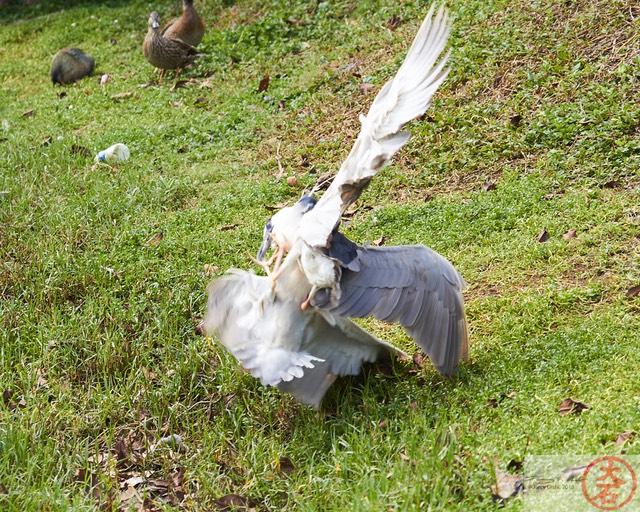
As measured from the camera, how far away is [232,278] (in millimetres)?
4098

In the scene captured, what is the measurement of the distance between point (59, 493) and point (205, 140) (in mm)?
4255

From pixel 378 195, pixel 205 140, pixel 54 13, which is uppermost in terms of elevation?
pixel 378 195

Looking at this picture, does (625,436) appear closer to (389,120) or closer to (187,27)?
(389,120)

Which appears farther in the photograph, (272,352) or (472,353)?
(472,353)

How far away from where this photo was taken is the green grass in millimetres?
3650

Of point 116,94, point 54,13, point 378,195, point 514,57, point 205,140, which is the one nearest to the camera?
point 378,195

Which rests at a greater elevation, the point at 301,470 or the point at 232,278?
the point at 232,278

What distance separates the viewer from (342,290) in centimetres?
376

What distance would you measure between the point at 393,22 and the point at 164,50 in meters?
2.41

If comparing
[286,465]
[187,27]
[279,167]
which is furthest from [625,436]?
[187,27]

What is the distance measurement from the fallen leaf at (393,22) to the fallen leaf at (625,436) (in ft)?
18.1

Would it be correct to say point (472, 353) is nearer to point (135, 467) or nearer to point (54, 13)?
point (135, 467)

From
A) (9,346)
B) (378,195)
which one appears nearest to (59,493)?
(9,346)

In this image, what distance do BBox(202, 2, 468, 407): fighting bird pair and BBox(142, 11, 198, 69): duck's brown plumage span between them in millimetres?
5141
